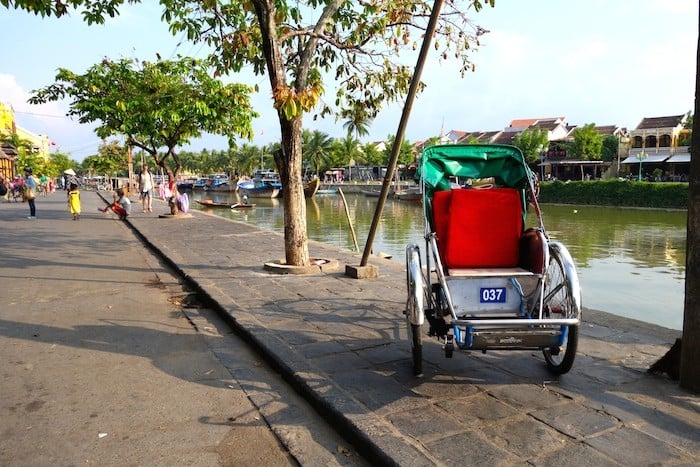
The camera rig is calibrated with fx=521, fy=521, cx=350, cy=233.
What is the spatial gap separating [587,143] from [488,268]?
5064 centimetres

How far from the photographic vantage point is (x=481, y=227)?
429 centimetres

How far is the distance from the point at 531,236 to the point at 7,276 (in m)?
7.63

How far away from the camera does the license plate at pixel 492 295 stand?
396 centimetres

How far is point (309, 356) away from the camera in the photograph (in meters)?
4.20

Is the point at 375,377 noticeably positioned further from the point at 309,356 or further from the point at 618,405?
the point at 618,405

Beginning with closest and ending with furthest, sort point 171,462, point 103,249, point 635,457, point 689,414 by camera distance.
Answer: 1. point 635,457
2. point 171,462
3. point 689,414
4. point 103,249

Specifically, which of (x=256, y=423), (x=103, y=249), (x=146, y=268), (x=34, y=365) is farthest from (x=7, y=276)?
(x=256, y=423)

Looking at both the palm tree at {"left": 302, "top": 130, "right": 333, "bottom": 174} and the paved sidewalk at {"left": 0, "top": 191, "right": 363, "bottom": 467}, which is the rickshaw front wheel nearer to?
the paved sidewalk at {"left": 0, "top": 191, "right": 363, "bottom": 467}

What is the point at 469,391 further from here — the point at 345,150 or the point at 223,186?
the point at 345,150

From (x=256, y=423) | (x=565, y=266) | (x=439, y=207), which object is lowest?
(x=256, y=423)

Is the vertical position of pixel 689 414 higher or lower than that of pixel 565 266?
lower

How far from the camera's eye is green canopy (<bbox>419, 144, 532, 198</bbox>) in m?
4.59

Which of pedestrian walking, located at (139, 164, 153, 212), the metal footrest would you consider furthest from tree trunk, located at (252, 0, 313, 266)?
pedestrian walking, located at (139, 164, 153, 212)

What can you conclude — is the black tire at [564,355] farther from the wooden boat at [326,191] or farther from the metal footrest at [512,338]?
the wooden boat at [326,191]
